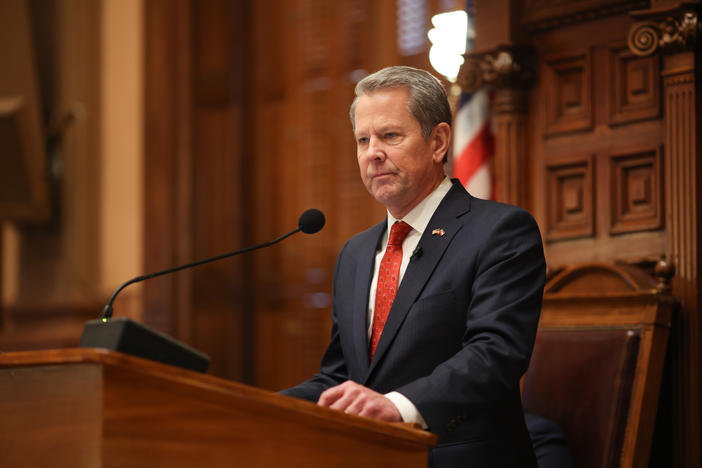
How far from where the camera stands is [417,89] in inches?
90.9

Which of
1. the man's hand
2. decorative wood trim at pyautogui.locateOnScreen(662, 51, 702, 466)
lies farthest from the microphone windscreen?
decorative wood trim at pyautogui.locateOnScreen(662, 51, 702, 466)

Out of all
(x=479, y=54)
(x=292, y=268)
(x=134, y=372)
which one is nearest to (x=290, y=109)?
(x=292, y=268)

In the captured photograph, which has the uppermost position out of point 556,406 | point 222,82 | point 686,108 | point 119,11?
point 119,11

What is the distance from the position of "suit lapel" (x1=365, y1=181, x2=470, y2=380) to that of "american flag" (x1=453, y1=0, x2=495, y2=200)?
1.31 metres

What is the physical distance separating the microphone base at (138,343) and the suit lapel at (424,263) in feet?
1.87

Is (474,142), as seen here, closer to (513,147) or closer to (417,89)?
(513,147)

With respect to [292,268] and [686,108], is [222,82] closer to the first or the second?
[292,268]

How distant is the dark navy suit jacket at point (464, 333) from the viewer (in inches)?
76.4

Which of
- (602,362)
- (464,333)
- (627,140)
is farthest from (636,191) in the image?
(464,333)

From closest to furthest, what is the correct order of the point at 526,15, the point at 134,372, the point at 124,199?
the point at 134,372, the point at 526,15, the point at 124,199

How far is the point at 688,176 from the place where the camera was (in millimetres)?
2979

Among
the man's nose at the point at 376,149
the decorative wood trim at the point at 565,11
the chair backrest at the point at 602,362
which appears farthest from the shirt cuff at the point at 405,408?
the decorative wood trim at the point at 565,11

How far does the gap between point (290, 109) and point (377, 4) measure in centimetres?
92

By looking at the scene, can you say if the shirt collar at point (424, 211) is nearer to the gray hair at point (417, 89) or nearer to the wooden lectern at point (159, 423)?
the gray hair at point (417, 89)
